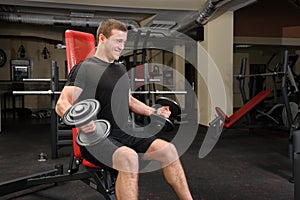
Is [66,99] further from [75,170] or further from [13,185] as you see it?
[13,185]

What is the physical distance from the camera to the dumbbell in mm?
1123

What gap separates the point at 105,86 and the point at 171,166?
0.51 metres

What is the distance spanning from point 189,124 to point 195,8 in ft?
6.19

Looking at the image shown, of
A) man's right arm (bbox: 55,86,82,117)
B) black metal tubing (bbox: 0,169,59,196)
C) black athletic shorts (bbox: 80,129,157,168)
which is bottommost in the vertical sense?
black metal tubing (bbox: 0,169,59,196)

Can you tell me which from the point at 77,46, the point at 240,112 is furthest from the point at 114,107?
the point at 240,112

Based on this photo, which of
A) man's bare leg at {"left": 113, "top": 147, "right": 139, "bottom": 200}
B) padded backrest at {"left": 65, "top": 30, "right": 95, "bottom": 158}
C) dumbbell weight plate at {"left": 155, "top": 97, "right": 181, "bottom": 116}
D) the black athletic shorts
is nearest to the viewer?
man's bare leg at {"left": 113, "top": 147, "right": 139, "bottom": 200}

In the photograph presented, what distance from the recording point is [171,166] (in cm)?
144

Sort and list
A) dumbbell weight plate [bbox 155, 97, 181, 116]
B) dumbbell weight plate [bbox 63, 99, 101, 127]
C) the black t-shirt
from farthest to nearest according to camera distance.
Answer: dumbbell weight plate [bbox 155, 97, 181, 116], the black t-shirt, dumbbell weight plate [bbox 63, 99, 101, 127]

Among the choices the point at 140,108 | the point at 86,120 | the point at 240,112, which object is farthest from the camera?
the point at 240,112

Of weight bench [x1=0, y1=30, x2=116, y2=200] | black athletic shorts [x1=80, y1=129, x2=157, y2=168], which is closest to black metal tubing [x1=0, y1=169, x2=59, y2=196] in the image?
weight bench [x1=0, y1=30, x2=116, y2=200]

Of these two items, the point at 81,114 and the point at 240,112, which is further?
the point at 240,112

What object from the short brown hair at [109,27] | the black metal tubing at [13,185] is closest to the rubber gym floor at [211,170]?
the black metal tubing at [13,185]

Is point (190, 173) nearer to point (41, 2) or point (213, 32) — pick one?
point (213, 32)

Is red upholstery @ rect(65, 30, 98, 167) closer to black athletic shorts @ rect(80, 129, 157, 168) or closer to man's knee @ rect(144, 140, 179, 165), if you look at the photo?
black athletic shorts @ rect(80, 129, 157, 168)
